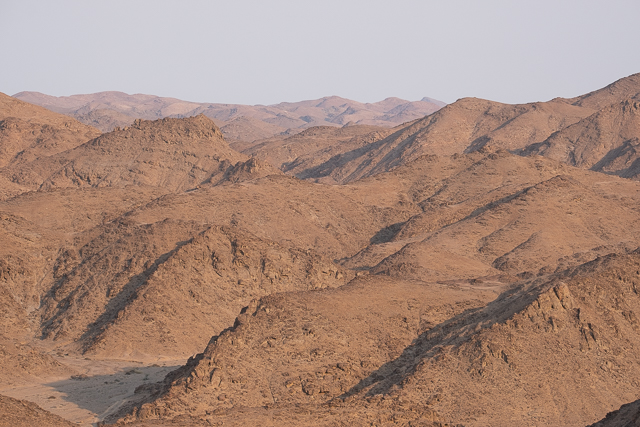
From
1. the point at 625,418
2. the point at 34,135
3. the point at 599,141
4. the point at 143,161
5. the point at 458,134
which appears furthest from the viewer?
the point at 458,134

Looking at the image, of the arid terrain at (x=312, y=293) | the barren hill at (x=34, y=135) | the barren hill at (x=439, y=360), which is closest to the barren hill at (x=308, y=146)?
the barren hill at (x=34, y=135)

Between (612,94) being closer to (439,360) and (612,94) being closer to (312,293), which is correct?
(312,293)

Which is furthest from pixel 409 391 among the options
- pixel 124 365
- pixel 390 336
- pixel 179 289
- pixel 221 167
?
pixel 221 167

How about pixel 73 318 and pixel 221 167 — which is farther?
pixel 221 167

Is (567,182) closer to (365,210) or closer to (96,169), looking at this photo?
(365,210)

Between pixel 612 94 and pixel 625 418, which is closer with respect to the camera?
pixel 625 418

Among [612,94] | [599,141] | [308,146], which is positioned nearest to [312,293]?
[599,141]

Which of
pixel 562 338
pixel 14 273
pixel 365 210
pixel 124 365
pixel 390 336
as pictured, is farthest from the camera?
pixel 365 210

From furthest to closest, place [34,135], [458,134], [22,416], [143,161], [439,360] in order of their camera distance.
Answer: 1. [458,134]
2. [34,135]
3. [143,161]
4. [439,360]
5. [22,416]

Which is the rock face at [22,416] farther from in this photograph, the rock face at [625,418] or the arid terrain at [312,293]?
the rock face at [625,418]
